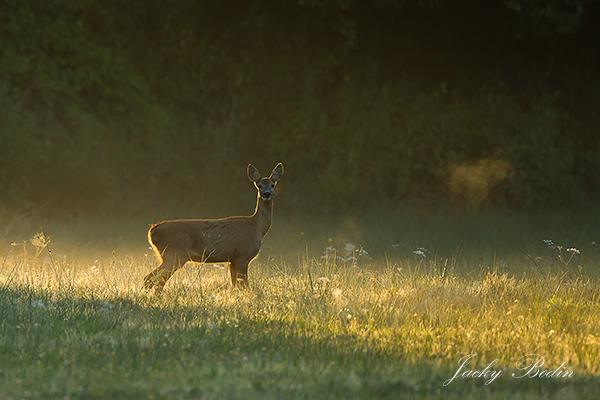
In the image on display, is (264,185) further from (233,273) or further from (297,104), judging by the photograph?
(297,104)

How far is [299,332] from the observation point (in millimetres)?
5398

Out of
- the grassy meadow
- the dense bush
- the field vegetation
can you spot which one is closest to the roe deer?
the grassy meadow

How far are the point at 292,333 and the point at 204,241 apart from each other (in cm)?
183

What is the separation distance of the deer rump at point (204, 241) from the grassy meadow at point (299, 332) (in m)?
0.36

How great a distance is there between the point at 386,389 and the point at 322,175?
11.6 meters

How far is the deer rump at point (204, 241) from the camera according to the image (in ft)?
22.3

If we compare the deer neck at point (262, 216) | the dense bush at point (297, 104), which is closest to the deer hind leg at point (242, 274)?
the deer neck at point (262, 216)

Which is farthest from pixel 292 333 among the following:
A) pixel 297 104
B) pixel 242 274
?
pixel 297 104

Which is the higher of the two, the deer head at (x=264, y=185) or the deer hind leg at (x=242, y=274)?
the deer head at (x=264, y=185)

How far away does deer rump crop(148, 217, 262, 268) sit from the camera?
A: 680 centimetres

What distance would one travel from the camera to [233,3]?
52.5 ft

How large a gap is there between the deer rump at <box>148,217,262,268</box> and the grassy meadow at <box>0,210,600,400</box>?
0.36 meters

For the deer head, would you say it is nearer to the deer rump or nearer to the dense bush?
the deer rump

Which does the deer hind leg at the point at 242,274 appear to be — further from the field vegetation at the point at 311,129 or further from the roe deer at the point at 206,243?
the field vegetation at the point at 311,129
